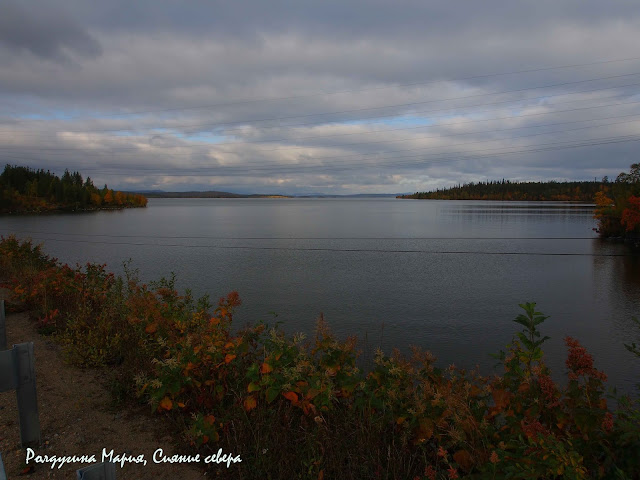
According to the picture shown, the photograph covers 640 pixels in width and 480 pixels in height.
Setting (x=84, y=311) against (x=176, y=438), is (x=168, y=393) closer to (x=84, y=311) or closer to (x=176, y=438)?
(x=176, y=438)

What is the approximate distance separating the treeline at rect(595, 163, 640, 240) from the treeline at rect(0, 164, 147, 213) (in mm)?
114506

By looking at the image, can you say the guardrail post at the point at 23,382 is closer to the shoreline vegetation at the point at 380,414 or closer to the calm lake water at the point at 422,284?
the shoreline vegetation at the point at 380,414

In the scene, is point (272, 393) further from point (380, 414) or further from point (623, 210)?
point (623, 210)

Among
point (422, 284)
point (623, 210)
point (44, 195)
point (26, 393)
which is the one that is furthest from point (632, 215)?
point (44, 195)

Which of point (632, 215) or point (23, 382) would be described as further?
point (632, 215)

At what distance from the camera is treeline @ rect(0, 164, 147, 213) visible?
10500 centimetres

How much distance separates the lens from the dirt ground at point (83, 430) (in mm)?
4273

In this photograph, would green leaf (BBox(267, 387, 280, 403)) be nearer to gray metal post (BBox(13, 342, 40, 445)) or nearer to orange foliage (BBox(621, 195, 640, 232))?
gray metal post (BBox(13, 342, 40, 445))

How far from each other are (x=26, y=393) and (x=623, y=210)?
49087 millimetres

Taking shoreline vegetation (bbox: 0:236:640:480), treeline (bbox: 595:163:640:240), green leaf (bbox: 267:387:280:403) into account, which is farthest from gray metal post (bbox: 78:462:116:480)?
treeline (bbox: 595:163:640:240)

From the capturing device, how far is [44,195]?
384ft

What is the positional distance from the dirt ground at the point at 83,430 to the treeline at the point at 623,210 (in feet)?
150

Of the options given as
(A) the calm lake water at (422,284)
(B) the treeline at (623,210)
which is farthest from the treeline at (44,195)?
(B) the treeline at (623,210)

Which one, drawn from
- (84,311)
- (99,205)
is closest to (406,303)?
(84,311)
